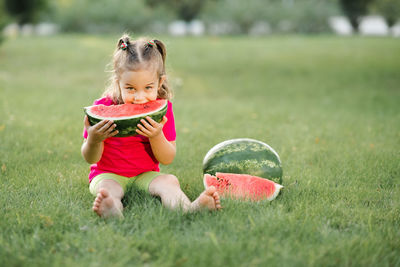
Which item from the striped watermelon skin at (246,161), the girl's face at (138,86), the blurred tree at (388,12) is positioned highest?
the blurred tree at (388,12)

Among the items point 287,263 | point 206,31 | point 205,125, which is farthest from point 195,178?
point 206,31

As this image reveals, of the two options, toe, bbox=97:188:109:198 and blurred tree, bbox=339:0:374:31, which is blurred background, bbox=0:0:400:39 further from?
toe, bbox=97:188:109:198

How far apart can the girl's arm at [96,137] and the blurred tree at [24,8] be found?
2583 centimetres

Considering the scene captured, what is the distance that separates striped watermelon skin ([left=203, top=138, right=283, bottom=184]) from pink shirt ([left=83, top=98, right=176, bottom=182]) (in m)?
0.50

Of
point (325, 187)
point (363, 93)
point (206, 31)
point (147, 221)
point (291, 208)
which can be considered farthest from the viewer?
point (206, 31)

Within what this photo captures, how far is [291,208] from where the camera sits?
3396 mm

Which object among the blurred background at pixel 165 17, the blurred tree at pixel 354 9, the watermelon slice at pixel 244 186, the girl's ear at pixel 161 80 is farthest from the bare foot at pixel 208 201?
the blurred tree at pixel 354 9

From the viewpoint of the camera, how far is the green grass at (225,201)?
2561 millimetres

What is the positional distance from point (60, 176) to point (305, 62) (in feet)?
46.3

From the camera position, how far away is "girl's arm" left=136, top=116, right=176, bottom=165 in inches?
129

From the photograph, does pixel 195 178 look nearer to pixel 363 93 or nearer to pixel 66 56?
pixel 363 93

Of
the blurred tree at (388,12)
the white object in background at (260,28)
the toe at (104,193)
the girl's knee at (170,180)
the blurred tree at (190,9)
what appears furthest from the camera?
the blurred tree at (388,12)

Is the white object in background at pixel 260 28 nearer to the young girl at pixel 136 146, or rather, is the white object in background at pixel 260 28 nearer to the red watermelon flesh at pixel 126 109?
the young girl at pixel 136 146

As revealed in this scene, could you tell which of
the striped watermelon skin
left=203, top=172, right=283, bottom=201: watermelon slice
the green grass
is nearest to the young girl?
the green grass
